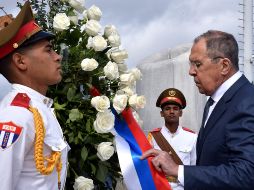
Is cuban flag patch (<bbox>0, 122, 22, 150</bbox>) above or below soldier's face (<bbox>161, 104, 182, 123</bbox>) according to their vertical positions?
below

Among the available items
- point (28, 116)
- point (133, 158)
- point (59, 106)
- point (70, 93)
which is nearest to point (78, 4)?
point (70, 93)

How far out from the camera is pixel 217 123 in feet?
8.61

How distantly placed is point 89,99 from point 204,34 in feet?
3.12

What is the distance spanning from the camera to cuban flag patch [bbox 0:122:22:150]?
2256mm

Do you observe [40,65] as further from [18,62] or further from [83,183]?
[83,183]

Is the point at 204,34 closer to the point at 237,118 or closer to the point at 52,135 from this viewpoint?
the point at 237,118

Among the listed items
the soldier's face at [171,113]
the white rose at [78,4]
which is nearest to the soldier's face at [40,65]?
the white rose at [78,4]

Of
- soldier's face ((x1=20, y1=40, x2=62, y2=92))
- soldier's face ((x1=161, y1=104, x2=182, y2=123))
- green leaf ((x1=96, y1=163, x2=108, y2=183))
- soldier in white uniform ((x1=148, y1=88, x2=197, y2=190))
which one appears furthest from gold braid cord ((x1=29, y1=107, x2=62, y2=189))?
soldier's face ((x1=161, y1=104, x2=182, y2=123))

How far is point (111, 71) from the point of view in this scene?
129 inches

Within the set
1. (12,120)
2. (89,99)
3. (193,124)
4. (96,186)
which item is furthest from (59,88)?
(193,124)

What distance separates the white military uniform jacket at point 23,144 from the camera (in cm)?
224

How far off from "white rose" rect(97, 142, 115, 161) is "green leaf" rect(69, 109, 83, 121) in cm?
24

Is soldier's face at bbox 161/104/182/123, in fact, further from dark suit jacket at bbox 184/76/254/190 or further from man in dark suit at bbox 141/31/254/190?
dark suit jacket at bbox 184/76/254/190

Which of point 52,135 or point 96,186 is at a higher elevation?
point 52,135
